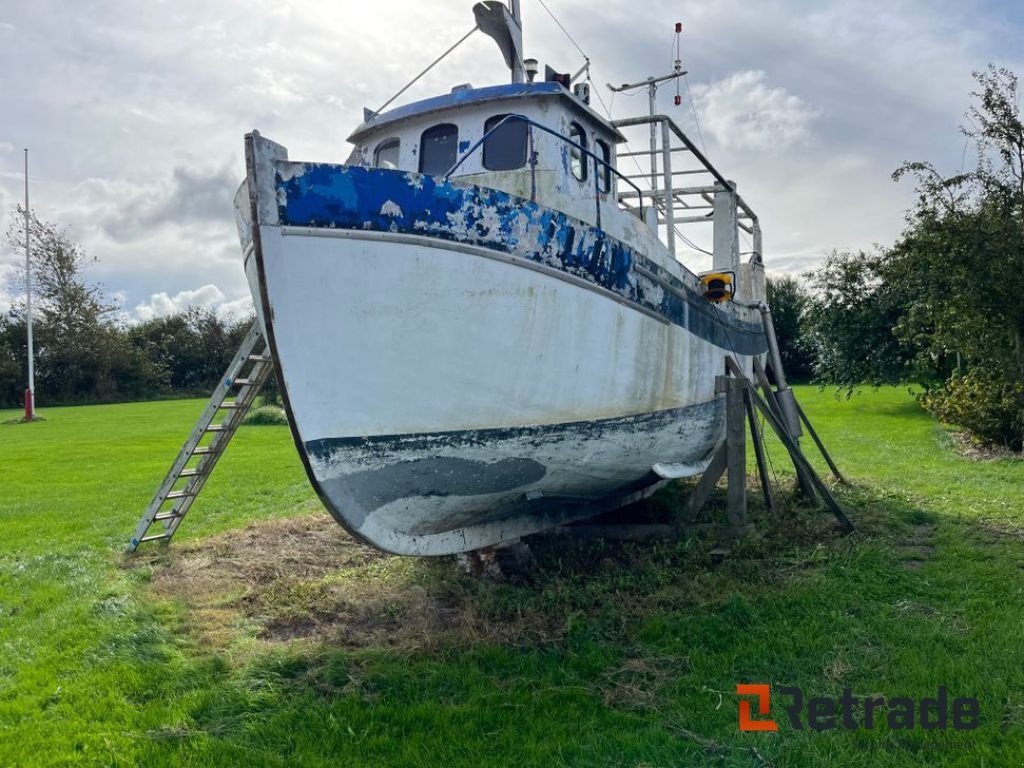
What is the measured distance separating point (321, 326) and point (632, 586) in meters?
3.34

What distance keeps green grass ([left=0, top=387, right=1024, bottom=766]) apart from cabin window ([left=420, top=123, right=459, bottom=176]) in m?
3.64

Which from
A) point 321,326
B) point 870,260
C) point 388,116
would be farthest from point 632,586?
point 870,260

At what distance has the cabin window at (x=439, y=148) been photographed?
6.96m

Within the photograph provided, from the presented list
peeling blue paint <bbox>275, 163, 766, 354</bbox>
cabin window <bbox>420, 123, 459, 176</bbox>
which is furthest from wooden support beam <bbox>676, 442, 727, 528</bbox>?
cabin window <bbox>420, 123, 459, 176</bbox>

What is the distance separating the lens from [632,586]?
6234 mm

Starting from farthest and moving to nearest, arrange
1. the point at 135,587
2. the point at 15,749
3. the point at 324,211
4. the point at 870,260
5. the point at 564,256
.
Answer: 1. the point at 870,260
2. the point at 135,587
3. the point at 564,256
4. the point at 324,211
5. the point at 15,749

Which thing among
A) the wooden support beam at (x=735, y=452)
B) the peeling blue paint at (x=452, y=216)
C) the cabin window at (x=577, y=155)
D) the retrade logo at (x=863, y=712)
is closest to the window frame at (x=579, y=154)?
the cabin window at (x=577, y=155)

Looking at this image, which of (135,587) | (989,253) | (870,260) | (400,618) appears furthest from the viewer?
(870,260)

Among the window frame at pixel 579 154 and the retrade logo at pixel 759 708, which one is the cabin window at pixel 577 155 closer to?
the window frame at pixel 579 154

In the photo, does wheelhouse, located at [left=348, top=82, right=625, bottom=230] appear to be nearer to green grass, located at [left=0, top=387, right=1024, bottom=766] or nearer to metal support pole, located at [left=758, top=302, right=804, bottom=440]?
green grass, located at [left=0, top=387, right=1024, bottom=766]

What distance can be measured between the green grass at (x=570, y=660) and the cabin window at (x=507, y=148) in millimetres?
3495

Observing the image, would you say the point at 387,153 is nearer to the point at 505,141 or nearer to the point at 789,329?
the point at 505,141

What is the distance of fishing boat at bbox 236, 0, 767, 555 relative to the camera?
175 inches

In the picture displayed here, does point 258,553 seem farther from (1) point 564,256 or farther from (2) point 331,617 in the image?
(1) point 564,256
